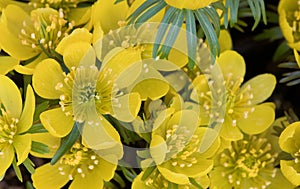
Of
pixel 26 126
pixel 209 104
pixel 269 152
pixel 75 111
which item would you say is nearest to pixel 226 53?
pixel 209 104

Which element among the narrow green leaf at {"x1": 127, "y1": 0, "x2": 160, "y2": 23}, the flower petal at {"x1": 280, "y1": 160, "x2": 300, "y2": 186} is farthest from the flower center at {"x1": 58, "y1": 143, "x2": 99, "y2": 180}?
the flower petal at {"x1": 280, "y1": 160, "x2": 300, "y2": 186}

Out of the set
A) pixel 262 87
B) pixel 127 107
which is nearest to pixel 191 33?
pixel 127 107

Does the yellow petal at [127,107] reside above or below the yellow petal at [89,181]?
above

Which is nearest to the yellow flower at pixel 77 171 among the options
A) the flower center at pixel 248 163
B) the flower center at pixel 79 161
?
the flower center at pixel 79 161

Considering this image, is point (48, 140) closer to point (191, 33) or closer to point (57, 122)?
point (57, 122)

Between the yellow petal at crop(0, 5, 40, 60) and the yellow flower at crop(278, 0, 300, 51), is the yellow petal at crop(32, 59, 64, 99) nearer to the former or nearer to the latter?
the yellow petal at crop(0, 5, 40, 60)

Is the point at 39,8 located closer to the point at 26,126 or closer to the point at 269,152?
the point at 26,126

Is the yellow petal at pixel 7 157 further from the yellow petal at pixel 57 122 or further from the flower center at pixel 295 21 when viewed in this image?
the flower center at pixel 295 21
